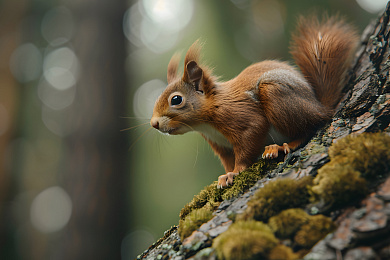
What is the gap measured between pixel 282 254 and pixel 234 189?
1.28ft

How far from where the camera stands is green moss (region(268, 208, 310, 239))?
0.62 metres

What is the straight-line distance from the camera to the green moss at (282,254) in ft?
1.84

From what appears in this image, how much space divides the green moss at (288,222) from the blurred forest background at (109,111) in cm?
81

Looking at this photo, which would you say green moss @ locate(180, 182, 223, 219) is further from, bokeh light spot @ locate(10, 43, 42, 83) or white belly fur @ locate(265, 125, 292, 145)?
bokeh light spot @ locate(10, 43, 42, 83)

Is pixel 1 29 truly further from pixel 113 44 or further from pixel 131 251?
pixel 131 251

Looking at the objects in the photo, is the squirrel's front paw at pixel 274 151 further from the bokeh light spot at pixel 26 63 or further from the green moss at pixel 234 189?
the bokeh light spot at pixel 26 63

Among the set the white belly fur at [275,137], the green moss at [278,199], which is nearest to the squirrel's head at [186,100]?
the white belly fur at [275,137]

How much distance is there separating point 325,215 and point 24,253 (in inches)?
129

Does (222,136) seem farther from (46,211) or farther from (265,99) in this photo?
(46,211)

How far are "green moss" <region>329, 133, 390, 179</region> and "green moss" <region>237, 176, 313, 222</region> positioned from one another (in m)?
0.11

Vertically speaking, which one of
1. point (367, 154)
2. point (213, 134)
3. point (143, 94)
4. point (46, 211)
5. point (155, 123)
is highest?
point (143, 94)

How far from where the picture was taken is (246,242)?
60 cm

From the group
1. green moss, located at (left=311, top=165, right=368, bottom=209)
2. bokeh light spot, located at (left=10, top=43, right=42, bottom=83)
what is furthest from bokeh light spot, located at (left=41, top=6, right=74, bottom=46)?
green moss, located at (left=311, top=165, right=368, bottom=209)

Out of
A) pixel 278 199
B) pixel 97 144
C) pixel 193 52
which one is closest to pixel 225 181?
pixel 278 199
